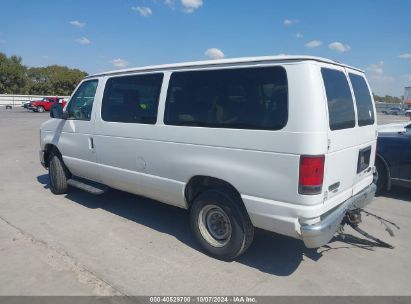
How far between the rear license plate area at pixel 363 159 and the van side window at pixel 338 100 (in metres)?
0.45

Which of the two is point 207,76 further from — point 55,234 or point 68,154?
point 68,154

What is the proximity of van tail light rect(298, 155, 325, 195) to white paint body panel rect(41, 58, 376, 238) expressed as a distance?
0.05 m

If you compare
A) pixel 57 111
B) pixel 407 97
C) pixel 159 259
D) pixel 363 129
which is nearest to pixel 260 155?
pixel 363 129

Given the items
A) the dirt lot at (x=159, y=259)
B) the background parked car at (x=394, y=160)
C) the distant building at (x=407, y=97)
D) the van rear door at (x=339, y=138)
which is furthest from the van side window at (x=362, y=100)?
the distant building at (x=407, y=97)

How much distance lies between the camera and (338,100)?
141 inches

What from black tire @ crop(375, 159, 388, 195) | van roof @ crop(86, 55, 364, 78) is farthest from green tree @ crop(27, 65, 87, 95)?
black tire @ crop(375, 159, 388, 195)

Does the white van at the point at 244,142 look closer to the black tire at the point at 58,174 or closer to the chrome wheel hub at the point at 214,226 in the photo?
the chrome wheel hub at the point at 214,226

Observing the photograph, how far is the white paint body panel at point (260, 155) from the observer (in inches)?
126

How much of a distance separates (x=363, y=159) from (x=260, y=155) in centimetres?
155

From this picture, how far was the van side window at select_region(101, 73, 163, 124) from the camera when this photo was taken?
4.46m

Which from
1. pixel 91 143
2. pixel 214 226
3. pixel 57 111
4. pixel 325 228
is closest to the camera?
pixel 325 228

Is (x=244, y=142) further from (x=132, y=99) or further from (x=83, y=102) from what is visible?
(x=83, y=102)

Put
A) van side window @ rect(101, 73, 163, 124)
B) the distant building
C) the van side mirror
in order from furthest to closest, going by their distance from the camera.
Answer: the distant building, the van side mirror, van side window @ rect(101, 73, 163, 124)

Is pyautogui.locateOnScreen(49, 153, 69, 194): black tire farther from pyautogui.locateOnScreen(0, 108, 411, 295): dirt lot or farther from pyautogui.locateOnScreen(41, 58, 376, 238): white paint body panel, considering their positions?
pyautogui.locateOnScreen(41, 58, 376, 238): white paint body panel
